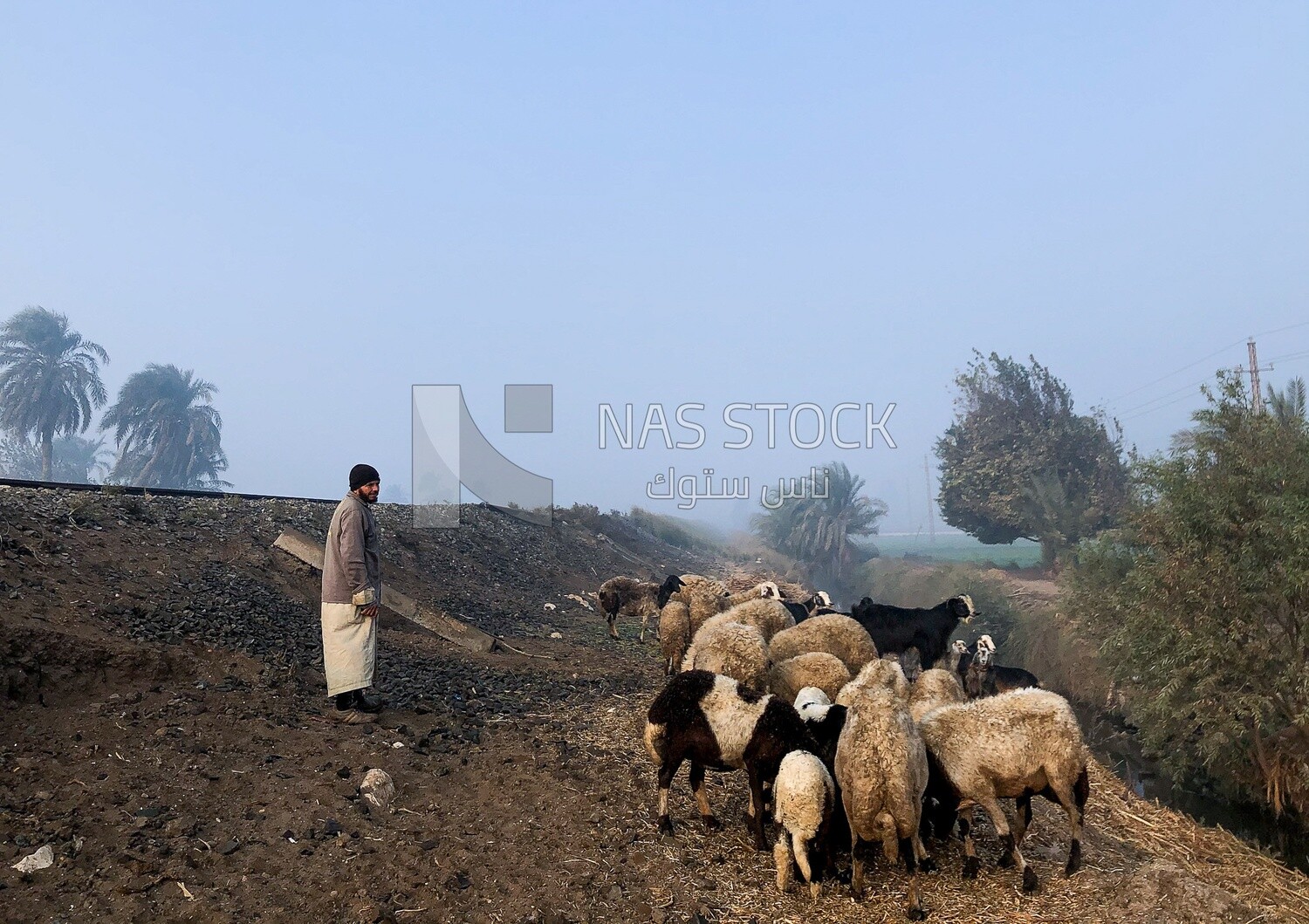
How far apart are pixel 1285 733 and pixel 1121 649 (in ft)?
7.49

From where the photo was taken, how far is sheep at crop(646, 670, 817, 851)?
5.50 m

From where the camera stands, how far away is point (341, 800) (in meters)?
5.38

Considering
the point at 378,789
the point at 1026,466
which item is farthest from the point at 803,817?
the point at 1026,466

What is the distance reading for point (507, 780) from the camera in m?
6.20

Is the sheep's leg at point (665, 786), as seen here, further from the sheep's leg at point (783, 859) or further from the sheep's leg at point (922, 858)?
the sheep's leg at point (922, 858)

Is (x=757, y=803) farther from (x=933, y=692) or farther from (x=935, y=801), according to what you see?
(x=933, y=692)

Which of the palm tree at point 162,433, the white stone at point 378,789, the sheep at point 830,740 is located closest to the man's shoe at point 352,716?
the white stone at point 378,789

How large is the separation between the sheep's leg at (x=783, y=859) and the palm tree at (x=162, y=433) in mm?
60027

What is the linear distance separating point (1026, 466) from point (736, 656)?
29.8 metres

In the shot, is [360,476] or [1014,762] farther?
[360,476]

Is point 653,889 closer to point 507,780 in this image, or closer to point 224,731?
point 507,780

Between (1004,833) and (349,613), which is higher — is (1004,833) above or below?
below

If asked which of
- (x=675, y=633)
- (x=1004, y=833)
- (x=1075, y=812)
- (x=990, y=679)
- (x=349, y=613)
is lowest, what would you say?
(x=990, y=679)

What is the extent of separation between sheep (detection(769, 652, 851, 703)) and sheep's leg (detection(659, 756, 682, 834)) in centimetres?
177
